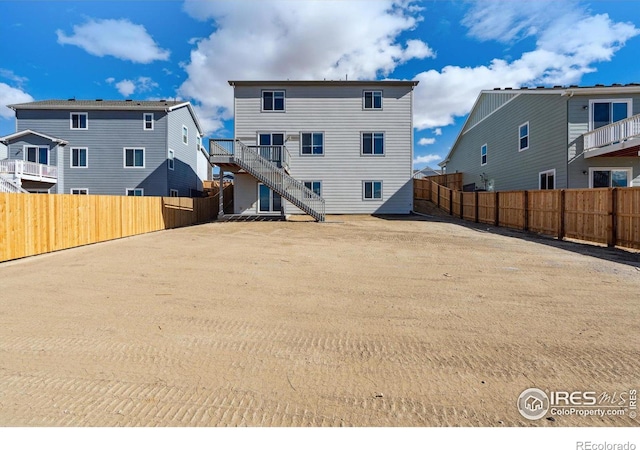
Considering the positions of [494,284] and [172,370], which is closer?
[172,370]

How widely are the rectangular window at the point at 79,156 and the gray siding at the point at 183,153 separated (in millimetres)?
6250

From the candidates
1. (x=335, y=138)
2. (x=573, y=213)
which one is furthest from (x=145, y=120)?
(x=573, y=213)

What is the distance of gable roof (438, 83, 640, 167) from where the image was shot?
54.3ft

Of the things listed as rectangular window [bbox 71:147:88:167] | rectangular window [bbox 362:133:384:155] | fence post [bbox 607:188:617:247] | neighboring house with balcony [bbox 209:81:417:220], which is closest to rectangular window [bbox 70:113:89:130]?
rectangular window [bbox 71:147:88:167]

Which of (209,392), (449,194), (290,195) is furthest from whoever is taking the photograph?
(449,194)

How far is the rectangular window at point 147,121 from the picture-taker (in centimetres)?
2534

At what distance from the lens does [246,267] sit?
25.8 feet

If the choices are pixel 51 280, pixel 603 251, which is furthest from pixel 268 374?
pixel 603 251

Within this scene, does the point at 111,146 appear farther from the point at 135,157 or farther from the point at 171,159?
the point at 171,159

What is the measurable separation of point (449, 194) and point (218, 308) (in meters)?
23.9

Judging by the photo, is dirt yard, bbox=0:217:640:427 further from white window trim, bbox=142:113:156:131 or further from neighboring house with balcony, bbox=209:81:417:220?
white window trim, bbox=142:113:156:131

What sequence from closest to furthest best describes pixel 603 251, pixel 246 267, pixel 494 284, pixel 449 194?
1. pixel 494 284
2. pixel 246 267
3. pixel 603 251
4. pixel 449 194

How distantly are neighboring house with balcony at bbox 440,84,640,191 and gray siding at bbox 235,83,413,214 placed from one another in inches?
270

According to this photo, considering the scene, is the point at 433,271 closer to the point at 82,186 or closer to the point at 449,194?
the point at 449,194
